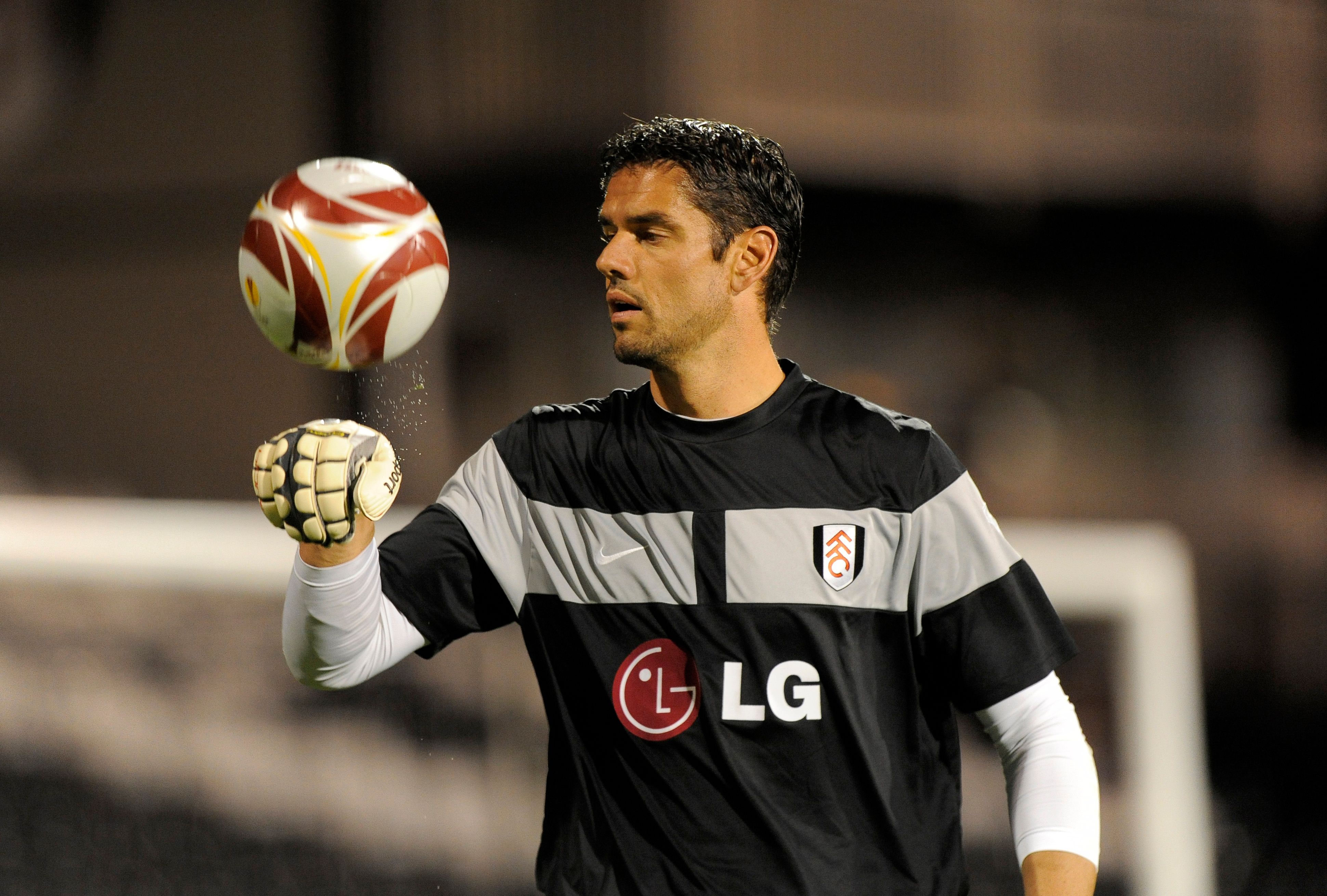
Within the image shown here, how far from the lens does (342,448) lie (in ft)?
7.11

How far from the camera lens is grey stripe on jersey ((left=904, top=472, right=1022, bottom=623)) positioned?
2502 millimetres

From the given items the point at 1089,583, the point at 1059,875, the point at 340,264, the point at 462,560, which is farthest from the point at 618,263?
the point at 1089,583

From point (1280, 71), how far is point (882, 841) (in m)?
9.69

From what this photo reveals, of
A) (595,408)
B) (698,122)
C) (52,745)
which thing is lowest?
(52,745)

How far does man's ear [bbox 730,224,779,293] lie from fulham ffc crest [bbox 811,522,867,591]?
532 millimetres

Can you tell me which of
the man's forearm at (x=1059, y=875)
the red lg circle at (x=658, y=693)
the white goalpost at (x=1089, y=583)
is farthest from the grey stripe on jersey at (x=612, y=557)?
the white goalpost at (x=1089, y=583)

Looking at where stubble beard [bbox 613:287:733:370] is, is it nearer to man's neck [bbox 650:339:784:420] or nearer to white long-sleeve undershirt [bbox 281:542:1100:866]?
man's neck [bbox 650:339:784:420]

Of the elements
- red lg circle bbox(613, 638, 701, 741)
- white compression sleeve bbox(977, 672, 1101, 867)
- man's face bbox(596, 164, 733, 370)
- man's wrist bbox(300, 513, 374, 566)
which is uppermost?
man's face bbox(596, 164, 733, 370)

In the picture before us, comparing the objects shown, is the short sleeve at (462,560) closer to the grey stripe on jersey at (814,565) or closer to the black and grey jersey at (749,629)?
the black and grey jersey at (749,629)

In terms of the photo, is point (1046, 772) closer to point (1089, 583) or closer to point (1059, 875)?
point (1059, 875)

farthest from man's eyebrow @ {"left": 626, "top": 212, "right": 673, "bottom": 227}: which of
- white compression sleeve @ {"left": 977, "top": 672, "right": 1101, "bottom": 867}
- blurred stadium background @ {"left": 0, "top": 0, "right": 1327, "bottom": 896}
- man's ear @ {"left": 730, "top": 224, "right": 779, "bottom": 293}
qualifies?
blurred stadium background @ {"left": 0, "top": 0, "right": 1327, "bottom": 896}

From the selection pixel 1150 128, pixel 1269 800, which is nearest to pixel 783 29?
pixel 1150 128

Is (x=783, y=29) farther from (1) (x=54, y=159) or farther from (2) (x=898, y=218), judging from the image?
(1) (x=54, y=159)

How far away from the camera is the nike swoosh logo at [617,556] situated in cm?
258
